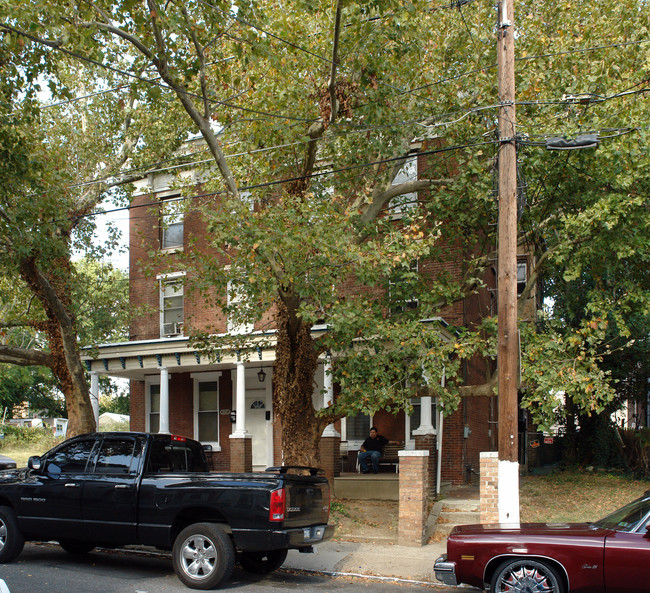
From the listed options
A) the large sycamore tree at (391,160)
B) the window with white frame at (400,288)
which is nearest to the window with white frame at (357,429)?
the large sycamore tree at (391,160)

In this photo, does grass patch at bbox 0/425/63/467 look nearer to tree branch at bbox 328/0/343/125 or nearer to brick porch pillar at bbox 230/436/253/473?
brick porch pillar at bbox 230/436/253/473

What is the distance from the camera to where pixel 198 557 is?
888cm

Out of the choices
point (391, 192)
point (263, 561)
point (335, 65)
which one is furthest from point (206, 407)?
point (335, 65)

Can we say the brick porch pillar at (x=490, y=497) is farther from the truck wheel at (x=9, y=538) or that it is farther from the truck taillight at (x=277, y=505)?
the truck wheel at (x=9, y=538)

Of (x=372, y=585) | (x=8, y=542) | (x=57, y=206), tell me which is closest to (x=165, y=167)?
(x=57, y=206)

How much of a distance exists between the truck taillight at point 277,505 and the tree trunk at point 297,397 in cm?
513

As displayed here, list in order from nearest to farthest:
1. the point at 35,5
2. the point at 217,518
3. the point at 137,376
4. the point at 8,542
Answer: the point at 217,518 < the point at 8,542 < the point at 35,5 < the point at 137,376

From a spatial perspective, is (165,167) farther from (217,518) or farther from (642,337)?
(642,337)

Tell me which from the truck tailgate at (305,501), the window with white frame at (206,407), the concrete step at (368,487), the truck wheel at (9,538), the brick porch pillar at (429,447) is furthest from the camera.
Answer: the window with white frame at (206,407)

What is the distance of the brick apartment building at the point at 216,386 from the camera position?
18.8m

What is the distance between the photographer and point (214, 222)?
39.4ft

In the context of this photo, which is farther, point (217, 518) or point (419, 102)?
point (419, 102)

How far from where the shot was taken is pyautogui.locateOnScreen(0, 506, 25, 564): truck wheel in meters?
10.1

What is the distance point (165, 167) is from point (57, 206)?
465 cm
